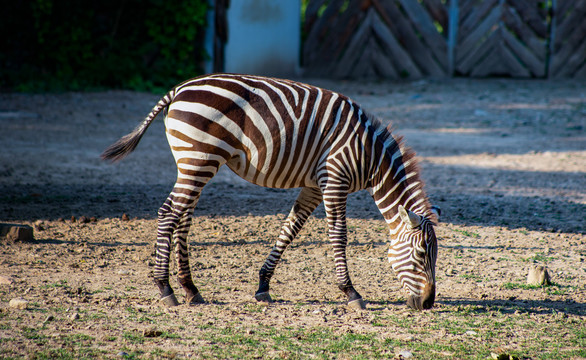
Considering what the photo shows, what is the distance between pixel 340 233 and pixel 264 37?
11.5 meters

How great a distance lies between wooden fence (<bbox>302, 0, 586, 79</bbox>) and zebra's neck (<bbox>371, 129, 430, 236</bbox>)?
1179 cm

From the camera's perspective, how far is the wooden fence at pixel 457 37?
15.3 m

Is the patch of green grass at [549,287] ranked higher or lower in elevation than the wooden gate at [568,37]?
lower

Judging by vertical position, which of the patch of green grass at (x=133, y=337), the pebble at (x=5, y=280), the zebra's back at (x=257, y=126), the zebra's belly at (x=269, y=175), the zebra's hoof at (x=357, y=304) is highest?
the zebra's back at (x=257, y=126)

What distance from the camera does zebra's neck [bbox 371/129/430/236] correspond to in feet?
14.4

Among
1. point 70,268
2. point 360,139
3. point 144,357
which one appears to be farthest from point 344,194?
point 70,268

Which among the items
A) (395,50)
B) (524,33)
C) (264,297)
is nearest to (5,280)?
(264,297)

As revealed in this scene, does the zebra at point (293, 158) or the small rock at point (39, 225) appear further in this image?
the small rock at point (39, 225)

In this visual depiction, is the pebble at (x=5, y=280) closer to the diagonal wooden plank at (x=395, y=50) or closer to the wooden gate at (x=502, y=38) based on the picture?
the diagonal wooden plank at (x=395, y=50)

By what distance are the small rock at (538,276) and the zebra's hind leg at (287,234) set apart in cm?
189

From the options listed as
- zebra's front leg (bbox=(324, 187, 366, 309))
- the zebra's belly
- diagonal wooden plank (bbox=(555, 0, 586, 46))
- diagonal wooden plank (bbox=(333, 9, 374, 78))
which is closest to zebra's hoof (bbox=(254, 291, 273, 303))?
zebra's front leg (bbox=(324, 187, 366, 309))

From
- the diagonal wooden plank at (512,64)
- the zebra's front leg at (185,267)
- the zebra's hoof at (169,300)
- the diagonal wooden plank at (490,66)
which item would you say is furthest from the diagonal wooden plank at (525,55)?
the zebra's hoof at (169,300)

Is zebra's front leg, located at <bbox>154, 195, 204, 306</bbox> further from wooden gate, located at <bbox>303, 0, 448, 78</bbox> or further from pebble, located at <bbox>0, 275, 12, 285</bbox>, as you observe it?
wooden gate, located at <bbox>303, 0, 448, 78</bbox>

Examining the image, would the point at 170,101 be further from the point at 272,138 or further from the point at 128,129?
the point at 128,129
